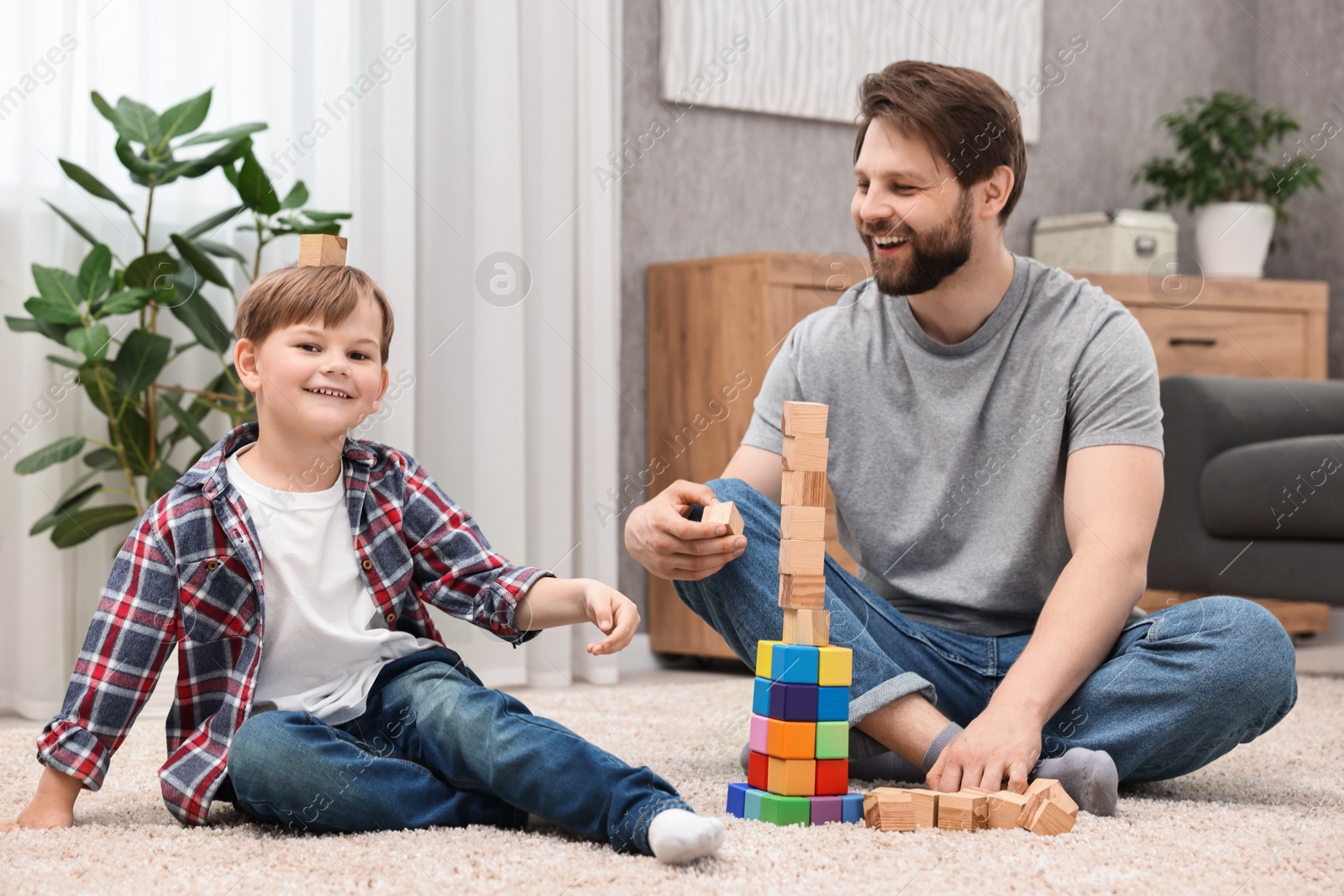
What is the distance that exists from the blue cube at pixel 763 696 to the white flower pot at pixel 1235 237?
2595mm

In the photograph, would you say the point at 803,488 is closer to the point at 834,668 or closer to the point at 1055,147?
the point at 834,668

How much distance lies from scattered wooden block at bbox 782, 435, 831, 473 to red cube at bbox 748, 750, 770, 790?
0.26 meters

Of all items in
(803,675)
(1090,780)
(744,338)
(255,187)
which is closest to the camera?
(803,675)

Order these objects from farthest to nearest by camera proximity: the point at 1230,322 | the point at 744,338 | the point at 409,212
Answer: the point at 1230,322
the point at 744,338
the point at 409,212

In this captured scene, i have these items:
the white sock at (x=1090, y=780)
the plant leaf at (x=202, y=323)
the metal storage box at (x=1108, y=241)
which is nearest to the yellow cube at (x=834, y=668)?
the white sock at (x=1090, y=780)

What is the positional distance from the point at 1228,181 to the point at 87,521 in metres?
2.74

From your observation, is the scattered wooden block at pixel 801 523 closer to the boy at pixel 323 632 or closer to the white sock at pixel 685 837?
the boy at pixel 323 632

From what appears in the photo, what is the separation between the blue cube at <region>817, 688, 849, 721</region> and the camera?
1.15 meters

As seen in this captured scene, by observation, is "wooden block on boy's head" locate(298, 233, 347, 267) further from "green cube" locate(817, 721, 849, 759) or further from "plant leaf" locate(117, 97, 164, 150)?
"plant leaf" locate(117, 97, 164, 150)

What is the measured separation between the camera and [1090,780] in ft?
A: 4.09

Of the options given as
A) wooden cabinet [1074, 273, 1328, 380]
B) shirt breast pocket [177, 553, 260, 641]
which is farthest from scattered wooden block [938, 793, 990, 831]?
wooden cabinet [1074, 273, 1328, 380]

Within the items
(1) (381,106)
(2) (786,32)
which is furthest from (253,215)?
(2) (786,32)

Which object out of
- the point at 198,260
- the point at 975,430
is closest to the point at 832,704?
the point at 975,430

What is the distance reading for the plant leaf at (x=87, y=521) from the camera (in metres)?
2.07
